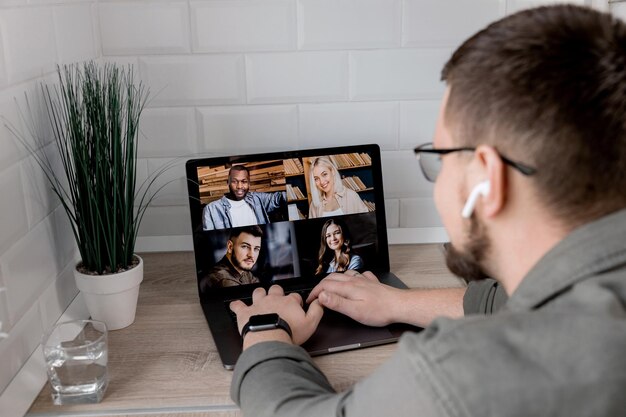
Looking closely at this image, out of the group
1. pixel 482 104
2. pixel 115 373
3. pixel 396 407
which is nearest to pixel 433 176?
pixel 482 104

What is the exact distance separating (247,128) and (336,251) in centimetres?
36

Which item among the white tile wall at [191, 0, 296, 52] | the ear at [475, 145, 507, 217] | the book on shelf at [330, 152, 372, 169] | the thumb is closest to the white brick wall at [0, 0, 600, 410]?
the white tile wall at [191, 0, 296, 52]

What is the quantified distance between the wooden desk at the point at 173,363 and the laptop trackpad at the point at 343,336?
1 centimetres

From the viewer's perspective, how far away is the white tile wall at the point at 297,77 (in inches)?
64.1

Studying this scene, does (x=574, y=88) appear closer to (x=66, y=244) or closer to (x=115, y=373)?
(x=115, y=373)

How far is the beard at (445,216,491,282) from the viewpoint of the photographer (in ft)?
2.97

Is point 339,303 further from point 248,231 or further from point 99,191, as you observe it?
point 99,191

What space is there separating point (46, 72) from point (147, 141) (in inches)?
15.0

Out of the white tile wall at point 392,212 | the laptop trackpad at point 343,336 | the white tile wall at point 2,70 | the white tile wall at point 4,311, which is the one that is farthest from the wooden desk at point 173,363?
the white tile wall at point 2,70

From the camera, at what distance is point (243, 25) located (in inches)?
63.2

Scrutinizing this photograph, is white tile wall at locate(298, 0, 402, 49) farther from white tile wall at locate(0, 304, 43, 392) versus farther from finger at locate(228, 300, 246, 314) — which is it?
white tile wall at locate(0, 304, 43, 392)

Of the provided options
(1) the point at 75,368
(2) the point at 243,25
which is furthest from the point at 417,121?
(1) the point at 75,368

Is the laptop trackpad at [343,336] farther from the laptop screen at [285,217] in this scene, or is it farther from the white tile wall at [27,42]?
the white tile wall at [27,42]

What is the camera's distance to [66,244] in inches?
55.9
